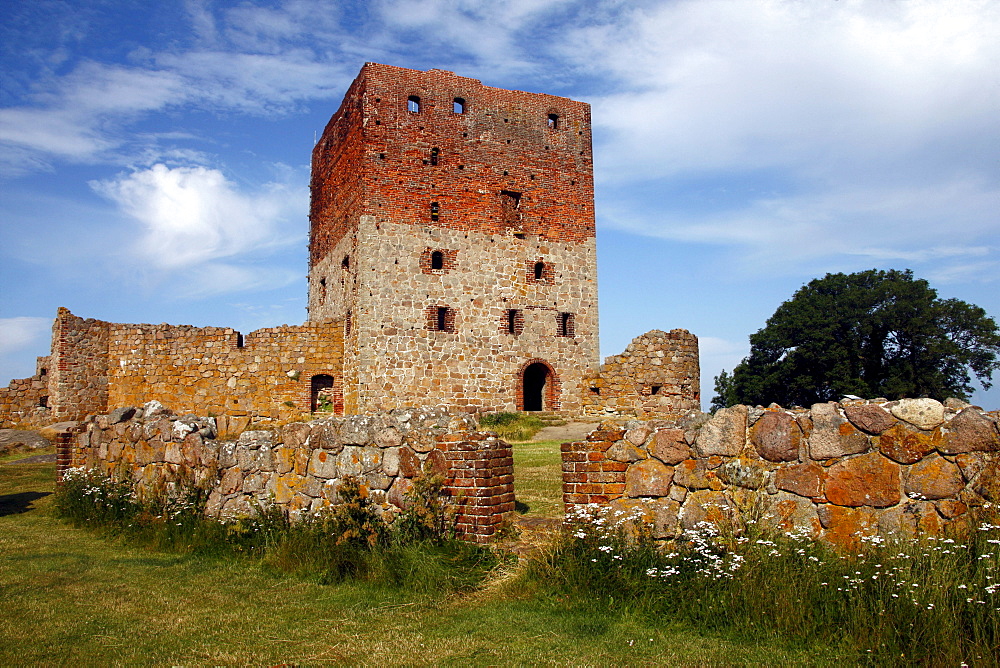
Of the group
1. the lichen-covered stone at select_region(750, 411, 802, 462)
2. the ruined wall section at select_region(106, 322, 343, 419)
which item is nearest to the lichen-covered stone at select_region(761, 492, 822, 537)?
the lichen-covered stone at select_region(750, 411, 802, 462)

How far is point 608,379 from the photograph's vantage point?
72.1 ft

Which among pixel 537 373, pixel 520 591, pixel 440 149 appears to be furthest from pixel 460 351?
pixel 520 591

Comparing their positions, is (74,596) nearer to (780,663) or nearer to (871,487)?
(780,663)

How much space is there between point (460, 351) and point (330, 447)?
14.7 m

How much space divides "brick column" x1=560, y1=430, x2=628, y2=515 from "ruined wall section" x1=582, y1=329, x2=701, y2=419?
1454 cm

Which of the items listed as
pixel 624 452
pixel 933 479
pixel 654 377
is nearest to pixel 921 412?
pixel 933 479

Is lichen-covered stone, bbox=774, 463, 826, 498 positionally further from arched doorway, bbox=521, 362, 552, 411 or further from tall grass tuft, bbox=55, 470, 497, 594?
arched doorway, bbox=521, 362, 552, 411

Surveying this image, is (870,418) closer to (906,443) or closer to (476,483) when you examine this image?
(906,443)

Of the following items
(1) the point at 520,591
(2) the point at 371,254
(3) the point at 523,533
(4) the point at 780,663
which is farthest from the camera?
(2) the point at 371,254

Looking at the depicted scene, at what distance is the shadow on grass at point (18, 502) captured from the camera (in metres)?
10.4

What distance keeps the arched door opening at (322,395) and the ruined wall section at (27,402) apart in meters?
6.72

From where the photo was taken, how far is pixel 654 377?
2119 cm

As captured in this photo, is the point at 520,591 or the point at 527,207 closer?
the point at 520,591

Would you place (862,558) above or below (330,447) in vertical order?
below
